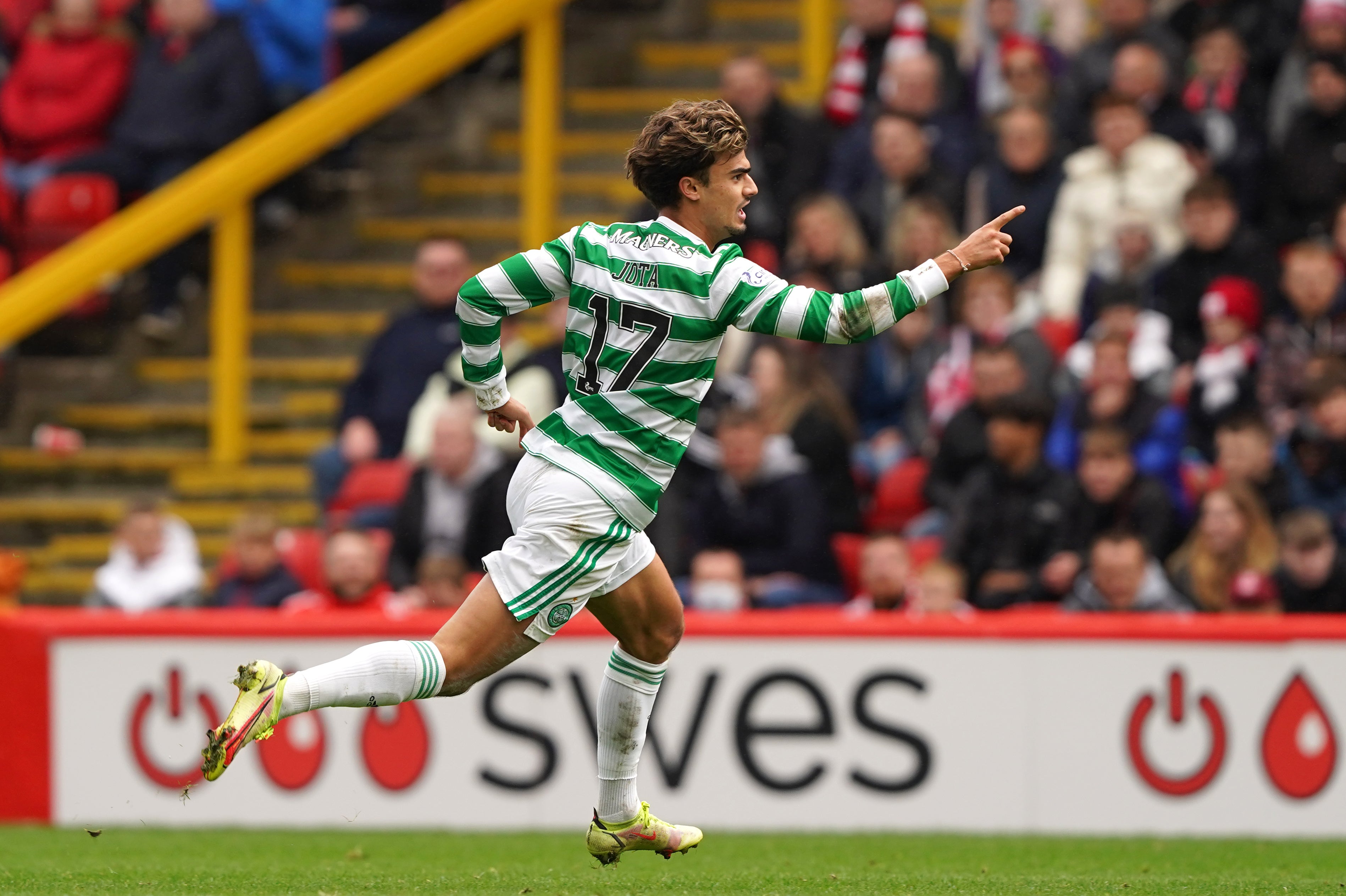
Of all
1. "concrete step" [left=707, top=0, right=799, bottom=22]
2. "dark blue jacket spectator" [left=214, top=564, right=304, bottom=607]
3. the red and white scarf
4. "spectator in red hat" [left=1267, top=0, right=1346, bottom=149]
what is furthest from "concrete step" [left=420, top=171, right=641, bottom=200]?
"spectator in red hat" [left=1267, top=0, right=1346, bottom=149]

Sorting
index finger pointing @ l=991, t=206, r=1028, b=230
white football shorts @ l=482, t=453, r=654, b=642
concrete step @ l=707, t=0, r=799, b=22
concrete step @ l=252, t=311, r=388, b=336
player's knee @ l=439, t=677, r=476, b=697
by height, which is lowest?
player's knee @ l=439, t=677, r=476, b=697

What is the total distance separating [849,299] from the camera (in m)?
5.90

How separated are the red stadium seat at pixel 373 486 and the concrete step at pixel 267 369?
4.50 ft

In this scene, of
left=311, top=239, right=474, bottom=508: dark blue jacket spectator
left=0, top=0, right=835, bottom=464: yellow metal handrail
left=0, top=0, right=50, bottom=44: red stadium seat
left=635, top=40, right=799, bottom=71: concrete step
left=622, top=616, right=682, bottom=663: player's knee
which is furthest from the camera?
left=635, top=40, right=799, bottom=71: concrete step

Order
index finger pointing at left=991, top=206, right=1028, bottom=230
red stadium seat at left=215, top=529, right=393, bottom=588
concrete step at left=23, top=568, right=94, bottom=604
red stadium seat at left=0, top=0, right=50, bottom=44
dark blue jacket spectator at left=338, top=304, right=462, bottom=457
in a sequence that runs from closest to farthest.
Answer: index finger pointing at left=991, top=206, right=1028, bottom=230 < red stadium seat at left=215, top=529, right=393, bottom=588 < dark blue jacket spectator at left=338, top=304, right=462, bottom=457 < concrete step at left=23, top=568, right=94, bottom=604 < red stadium seat at left=0, top=0, right=50, bottom=44

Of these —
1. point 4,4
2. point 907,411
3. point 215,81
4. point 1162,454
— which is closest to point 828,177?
point 907,411

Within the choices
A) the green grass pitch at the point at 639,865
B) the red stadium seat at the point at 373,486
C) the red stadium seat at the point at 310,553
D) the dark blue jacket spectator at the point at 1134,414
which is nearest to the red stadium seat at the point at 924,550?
the dark blue jacket spectator at the point at 1134,414

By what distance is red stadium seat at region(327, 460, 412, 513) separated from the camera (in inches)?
454

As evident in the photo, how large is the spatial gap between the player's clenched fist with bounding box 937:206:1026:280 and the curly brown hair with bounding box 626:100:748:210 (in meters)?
0.71

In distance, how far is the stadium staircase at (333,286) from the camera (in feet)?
42.0

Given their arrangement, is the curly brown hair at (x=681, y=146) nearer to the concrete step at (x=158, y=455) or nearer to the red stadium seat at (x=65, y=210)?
the concrete step at (x=158, y=455)

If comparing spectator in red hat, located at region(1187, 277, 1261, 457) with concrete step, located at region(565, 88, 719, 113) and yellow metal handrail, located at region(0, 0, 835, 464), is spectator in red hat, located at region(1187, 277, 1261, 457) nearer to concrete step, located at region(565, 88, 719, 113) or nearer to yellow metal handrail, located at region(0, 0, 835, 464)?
yellow metal handrail, located at region(0, 0, 835, 464)

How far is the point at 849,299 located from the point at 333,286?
8.24 meters

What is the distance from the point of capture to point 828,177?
12.3m
